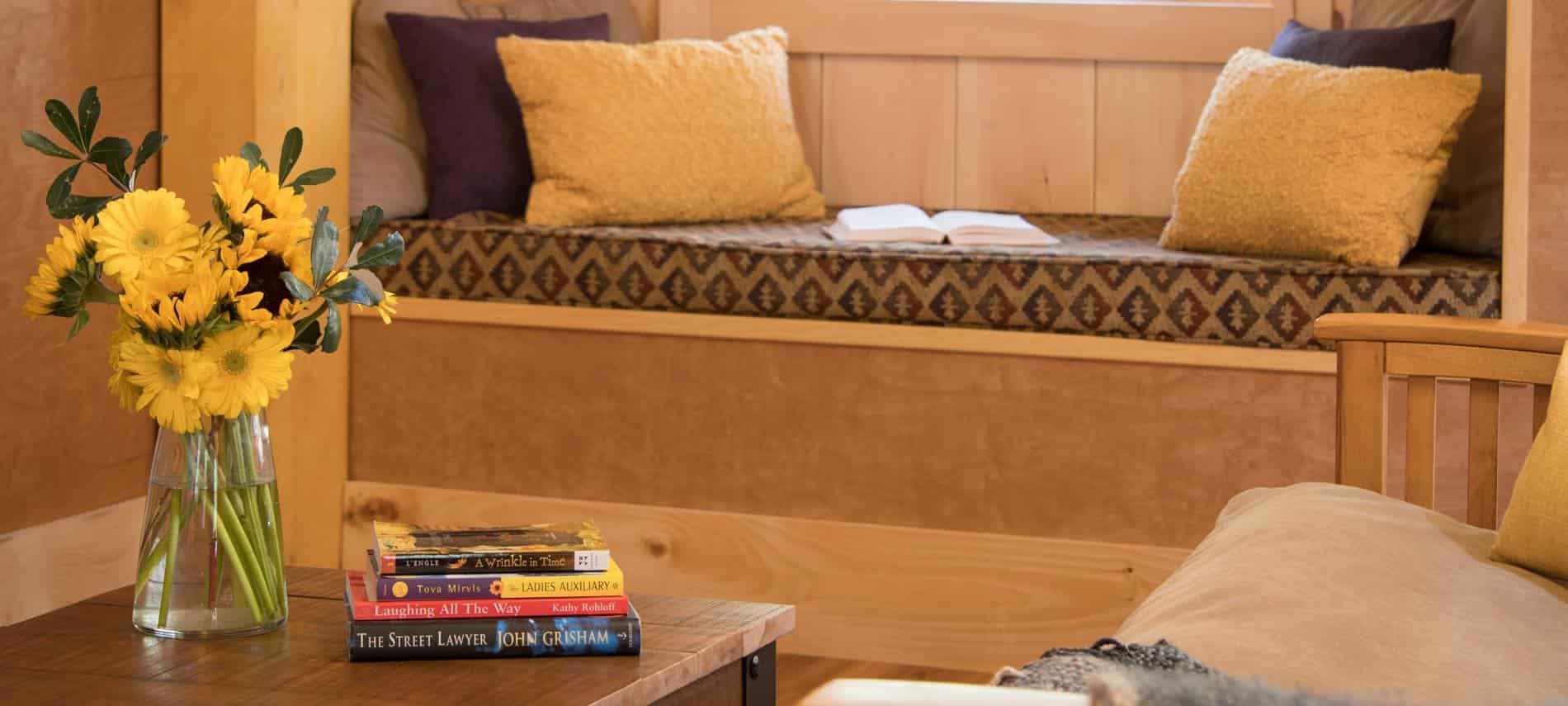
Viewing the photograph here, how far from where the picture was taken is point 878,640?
8.36 feet

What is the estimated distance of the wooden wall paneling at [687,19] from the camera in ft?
10.5

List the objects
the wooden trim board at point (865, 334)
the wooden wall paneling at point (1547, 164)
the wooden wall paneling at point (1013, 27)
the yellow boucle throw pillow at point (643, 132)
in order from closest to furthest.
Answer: the wooden wall paneling at point (1547, 164), the wooden trim board at point (865, 334), the yellow boucle throw pillow at point (643, 132), the wooden wall paneling at point (1013, 27)

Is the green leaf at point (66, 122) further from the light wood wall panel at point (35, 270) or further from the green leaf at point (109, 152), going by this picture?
the light wood wall panel at point (35, 270)

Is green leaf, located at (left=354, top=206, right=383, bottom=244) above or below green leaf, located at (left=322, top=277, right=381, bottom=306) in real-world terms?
above

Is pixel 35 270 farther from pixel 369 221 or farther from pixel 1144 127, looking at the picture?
pixel 1144 127

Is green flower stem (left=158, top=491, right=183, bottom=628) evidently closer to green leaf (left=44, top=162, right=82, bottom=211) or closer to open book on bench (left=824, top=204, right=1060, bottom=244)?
green leaf (left=44, top=162, right=82, bottom=211)

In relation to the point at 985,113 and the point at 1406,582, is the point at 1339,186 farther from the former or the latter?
the point at 1406,582

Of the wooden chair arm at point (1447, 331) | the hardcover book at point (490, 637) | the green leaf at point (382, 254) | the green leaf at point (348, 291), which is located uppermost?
the green leaf at point (382, 254)

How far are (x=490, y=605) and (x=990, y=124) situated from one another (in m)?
1.96

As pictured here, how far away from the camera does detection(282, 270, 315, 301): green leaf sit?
135cm

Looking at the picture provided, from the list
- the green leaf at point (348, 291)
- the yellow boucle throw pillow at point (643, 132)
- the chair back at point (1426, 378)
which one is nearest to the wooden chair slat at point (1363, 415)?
the chair back at point (1426, 378)

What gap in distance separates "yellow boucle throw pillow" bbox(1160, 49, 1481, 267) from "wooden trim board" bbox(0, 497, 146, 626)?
5.48 feet

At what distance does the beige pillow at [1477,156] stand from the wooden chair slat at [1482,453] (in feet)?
2.84

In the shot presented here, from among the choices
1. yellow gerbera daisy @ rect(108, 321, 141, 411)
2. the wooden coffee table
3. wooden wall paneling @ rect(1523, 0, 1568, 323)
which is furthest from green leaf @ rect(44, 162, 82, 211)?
wooden wall paneling @ rect(1523, 0, 1568, 323)
